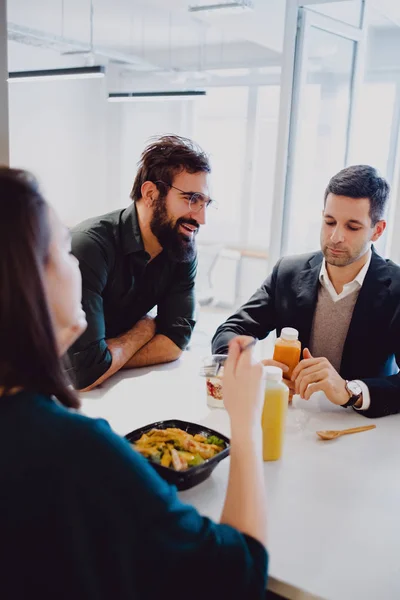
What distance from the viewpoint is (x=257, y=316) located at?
212 cm

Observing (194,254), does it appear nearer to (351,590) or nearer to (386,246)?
(351,590)

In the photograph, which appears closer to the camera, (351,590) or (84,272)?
(351,590)

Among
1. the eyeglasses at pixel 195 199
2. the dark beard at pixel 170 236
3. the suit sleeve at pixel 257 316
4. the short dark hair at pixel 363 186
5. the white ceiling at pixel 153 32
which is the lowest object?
the suit sleeve at pixel 257 316

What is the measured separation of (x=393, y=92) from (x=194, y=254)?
11.5 feet

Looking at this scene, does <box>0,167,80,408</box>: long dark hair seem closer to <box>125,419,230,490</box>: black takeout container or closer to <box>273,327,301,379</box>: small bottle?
<box>125,419,230,490</box>: black takeout container

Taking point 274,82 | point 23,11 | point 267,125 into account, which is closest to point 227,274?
point 267,125

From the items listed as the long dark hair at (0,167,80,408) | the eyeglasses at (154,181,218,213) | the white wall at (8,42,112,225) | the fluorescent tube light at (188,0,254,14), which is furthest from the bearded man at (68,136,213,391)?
the white wall at (8,42,112,225)

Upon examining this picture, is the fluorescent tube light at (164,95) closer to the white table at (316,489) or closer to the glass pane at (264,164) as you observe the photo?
the glass pane at (264,164)

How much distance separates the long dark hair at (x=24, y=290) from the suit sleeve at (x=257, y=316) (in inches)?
50.8

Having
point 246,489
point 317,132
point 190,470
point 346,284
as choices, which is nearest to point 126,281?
point 346,284

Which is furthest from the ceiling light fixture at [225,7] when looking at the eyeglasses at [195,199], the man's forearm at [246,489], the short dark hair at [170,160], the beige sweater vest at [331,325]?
the man's forearm at [246,489]

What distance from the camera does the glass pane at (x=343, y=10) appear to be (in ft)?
9.61

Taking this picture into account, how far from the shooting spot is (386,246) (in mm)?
3949

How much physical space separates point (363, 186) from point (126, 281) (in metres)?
0.84
